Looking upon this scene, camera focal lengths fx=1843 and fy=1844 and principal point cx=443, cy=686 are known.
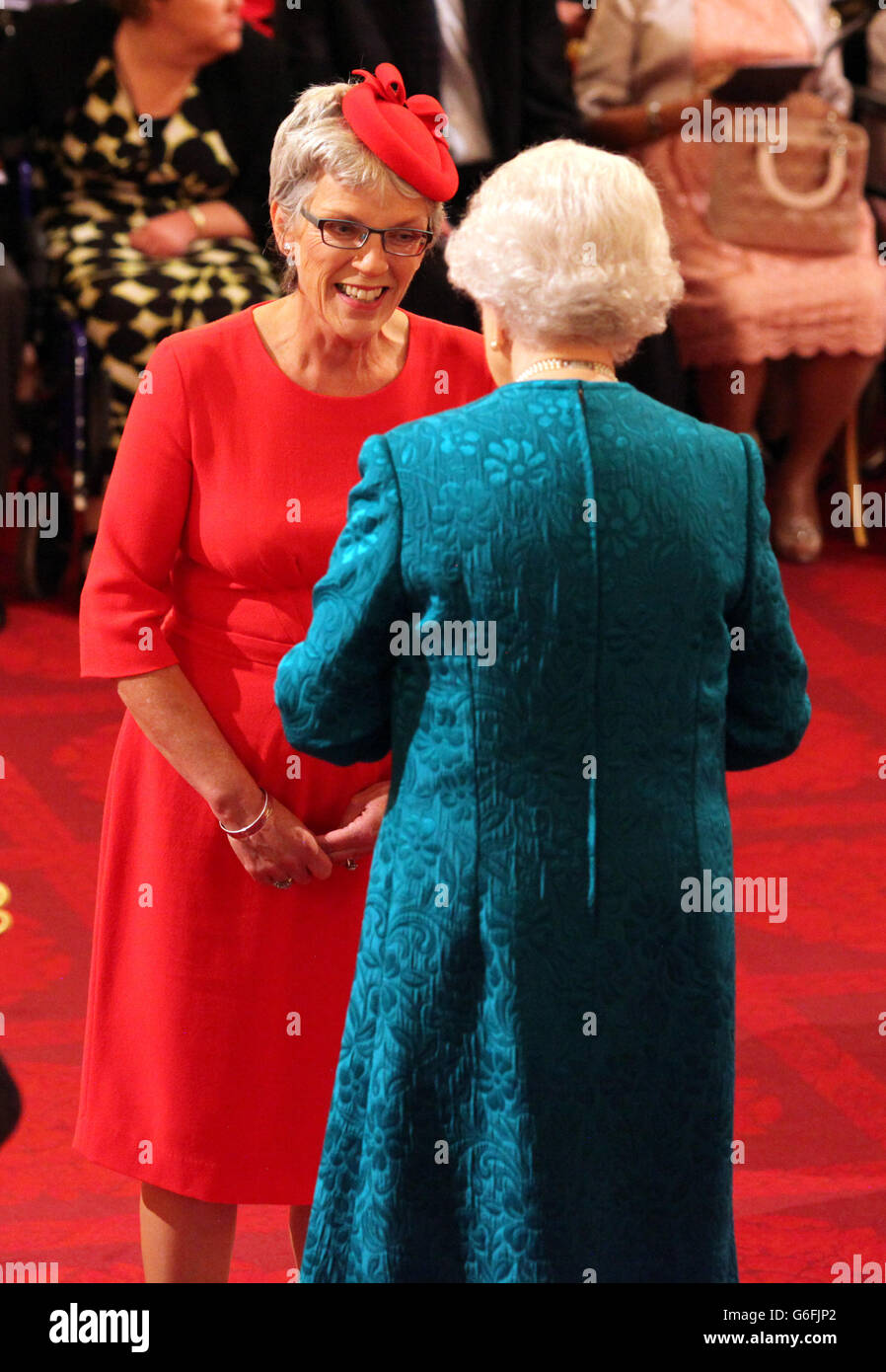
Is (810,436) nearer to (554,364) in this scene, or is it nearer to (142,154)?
(142,154)

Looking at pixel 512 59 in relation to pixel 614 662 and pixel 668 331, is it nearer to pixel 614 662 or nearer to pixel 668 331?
pixel 668 331

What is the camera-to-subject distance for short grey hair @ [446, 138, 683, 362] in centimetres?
160

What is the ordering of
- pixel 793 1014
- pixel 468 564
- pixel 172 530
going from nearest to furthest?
pixel 468 564 < pixel 172 530 < pixel 793 1014

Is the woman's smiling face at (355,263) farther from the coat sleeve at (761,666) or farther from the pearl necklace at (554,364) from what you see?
the coat sleeve at (761,666)

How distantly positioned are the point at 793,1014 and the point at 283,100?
2.75 m

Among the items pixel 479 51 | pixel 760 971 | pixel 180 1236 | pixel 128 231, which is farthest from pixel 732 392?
pixel 180 1236

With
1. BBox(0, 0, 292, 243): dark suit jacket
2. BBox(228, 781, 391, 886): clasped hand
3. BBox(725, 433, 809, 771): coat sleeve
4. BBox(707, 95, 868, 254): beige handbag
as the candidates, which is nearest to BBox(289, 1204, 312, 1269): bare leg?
BBox(228, 781, 391, 886): clasped hand

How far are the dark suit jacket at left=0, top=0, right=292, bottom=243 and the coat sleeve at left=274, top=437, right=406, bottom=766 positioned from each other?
3.30 meters

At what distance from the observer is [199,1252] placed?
2.14 meters

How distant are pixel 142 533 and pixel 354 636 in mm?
415

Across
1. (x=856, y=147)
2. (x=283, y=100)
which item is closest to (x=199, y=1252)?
(x=283, y=100)

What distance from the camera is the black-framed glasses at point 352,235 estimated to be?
6.20ft
